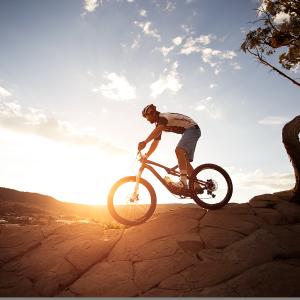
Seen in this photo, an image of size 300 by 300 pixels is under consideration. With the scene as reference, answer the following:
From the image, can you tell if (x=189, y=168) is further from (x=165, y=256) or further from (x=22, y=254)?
(x=22, y=254)

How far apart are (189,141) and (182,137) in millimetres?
229

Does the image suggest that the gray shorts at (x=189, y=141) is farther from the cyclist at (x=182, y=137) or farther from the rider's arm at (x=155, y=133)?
the rider's arm at (x=155, y=133)

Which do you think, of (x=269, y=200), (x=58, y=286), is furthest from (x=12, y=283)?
(x=269, y=200)

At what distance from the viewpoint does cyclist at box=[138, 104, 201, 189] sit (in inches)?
353

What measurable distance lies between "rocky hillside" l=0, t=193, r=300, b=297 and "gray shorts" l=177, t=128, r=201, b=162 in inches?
65.4

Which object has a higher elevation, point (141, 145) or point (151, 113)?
point (151, 113)

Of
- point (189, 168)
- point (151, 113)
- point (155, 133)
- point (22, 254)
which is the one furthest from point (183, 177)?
point (22, 254)

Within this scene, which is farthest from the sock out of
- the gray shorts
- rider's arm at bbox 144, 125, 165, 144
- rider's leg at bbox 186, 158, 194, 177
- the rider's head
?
the rider's head

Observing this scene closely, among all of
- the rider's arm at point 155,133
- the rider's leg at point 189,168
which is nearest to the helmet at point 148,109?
the rider's arm at point 155,133

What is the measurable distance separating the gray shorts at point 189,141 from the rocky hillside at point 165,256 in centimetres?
166

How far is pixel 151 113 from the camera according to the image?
9.02 metres

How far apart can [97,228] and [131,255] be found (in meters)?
2.03

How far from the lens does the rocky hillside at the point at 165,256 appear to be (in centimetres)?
596

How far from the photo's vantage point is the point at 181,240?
24.6 ft
